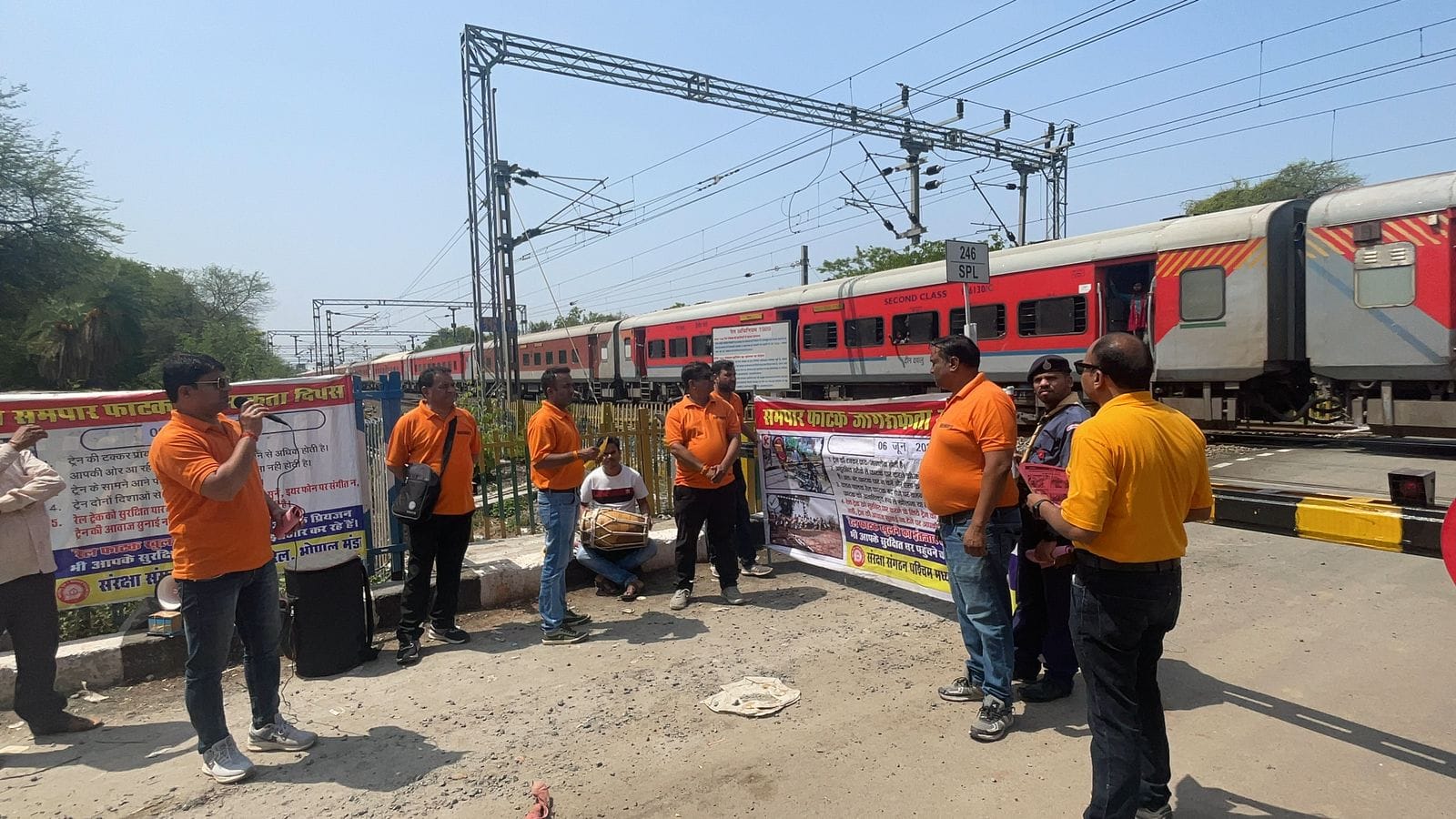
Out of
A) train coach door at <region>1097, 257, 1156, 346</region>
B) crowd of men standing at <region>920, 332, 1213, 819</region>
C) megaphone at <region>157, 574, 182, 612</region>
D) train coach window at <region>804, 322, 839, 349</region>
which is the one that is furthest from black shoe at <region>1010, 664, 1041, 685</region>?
train coach window at <region>804, 322, 839, 349</region>

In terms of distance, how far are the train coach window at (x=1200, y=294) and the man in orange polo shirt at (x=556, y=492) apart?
10.5m

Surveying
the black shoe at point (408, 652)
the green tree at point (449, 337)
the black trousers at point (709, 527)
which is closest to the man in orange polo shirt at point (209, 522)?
the black shoe at point (408, 652)

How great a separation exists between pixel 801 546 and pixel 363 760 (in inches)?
136

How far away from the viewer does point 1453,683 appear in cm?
366

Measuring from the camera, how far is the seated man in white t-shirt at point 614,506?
18.9ft

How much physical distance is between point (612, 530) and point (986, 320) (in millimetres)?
10991

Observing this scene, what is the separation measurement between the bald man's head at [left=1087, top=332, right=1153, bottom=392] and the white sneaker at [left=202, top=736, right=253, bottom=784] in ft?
12.4

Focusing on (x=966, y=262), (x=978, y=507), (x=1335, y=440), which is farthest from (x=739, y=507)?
(x=1335, y=440)

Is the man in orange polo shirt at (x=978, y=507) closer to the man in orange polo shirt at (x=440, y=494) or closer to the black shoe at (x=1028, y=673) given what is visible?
the black shoe at (x=1028, y=673)

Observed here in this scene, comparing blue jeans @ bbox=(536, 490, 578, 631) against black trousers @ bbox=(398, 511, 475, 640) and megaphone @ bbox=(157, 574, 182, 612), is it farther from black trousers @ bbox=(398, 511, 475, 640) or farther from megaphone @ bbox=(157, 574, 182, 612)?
megaphone @ bbox=(157, 574, 182, 612)

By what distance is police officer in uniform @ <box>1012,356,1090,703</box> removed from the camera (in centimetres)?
376

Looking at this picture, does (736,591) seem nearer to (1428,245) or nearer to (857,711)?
(857,711)

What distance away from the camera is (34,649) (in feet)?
12.1

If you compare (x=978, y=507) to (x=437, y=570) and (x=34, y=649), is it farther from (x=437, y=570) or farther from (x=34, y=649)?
(x=34, y=649)
